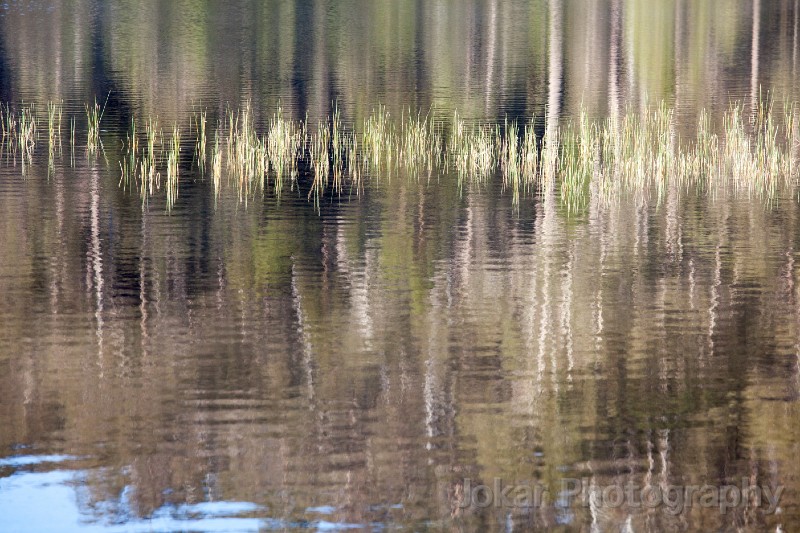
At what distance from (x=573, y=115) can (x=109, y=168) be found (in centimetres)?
1018

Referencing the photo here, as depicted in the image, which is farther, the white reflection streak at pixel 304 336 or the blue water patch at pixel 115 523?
the white reflection streak at pixel 304 336

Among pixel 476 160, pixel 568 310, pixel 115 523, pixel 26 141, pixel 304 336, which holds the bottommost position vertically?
pixel 115 523

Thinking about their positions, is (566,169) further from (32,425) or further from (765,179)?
(32,425)

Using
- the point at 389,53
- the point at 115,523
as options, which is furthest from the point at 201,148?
the point at 389,53

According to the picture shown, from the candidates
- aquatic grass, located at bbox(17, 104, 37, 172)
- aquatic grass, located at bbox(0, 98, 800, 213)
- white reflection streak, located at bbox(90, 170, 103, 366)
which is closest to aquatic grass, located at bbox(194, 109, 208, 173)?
aquatic grass, located at bbox(0, 98, 800, 213)

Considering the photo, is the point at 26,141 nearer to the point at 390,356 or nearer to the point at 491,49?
the point at 390,356

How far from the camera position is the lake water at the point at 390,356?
7.03 meters

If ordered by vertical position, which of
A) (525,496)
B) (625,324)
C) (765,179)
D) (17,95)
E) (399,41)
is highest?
(399,41)

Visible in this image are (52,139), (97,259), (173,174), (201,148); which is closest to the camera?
(97,259)

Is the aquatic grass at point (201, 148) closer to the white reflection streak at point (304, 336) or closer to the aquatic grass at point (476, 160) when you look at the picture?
the aquatic grass at point (476, 160)

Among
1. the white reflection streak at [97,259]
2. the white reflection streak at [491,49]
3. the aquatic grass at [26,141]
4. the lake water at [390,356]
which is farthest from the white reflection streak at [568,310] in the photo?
the white reflection streak at [491,49]

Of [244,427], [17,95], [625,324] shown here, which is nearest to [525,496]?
[244,427]

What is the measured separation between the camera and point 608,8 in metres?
61.4

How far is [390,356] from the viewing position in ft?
31.3
